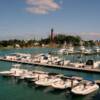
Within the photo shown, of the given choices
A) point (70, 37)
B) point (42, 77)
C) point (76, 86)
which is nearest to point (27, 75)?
point (42, 77)

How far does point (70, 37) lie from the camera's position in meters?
190

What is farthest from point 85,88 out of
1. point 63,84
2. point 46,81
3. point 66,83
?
point 46,81

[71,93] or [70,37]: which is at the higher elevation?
[70,37]

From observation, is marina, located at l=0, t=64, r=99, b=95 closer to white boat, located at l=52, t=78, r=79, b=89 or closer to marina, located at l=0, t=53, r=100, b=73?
white boat, located at l=52, t=78, r=79, b=89

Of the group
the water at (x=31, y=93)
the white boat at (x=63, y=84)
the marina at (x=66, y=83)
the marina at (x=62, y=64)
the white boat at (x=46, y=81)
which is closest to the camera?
the water at (x=31, y=93)

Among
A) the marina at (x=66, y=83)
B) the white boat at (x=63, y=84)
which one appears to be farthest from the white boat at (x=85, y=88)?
the white boat at (x=63, y=84)

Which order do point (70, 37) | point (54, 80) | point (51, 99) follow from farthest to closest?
point (70, 37)
point (54, 80)
point (51, 99)

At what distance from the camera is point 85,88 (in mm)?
35812

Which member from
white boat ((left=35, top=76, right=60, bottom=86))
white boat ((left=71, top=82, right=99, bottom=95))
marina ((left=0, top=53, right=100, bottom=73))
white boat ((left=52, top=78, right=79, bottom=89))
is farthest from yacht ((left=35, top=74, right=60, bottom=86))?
marina ((left=0, top=53, right=100, bottom=73))

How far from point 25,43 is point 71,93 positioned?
16595 centimetres

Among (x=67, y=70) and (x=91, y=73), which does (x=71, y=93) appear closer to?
(x=91, y=73)

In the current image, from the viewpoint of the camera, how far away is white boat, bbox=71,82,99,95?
1357 inches

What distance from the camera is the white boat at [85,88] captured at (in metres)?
34.5

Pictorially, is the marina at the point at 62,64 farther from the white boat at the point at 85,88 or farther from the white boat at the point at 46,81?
the white boat at the point at 85,88
